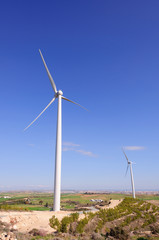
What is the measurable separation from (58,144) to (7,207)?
516 inches

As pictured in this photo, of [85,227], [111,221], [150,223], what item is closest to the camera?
[85,227]

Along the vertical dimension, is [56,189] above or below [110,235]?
above

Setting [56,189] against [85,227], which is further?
[56,189]

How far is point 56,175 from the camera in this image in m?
30.4

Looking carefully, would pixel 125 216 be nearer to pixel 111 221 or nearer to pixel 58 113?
pixel 111 221

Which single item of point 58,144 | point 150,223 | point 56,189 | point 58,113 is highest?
point 58,113

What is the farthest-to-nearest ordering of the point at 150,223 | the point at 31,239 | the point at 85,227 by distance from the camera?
the point at 150,223 → the point at 85,227 → the point at 31,239

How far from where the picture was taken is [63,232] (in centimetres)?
2138

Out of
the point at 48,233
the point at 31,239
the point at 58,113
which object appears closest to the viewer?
the point at 31,239

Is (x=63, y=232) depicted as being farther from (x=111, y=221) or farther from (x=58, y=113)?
(x=58, y=113)

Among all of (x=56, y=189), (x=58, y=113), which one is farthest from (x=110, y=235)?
(x=58, y=113)

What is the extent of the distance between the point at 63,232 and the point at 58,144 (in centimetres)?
1397

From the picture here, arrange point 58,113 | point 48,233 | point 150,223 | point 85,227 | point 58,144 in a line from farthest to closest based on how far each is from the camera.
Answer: point 58,113
point 58,144
point 150,223
point 85,227
point 48,233

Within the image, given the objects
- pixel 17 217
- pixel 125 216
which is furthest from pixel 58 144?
pixel 125 216
